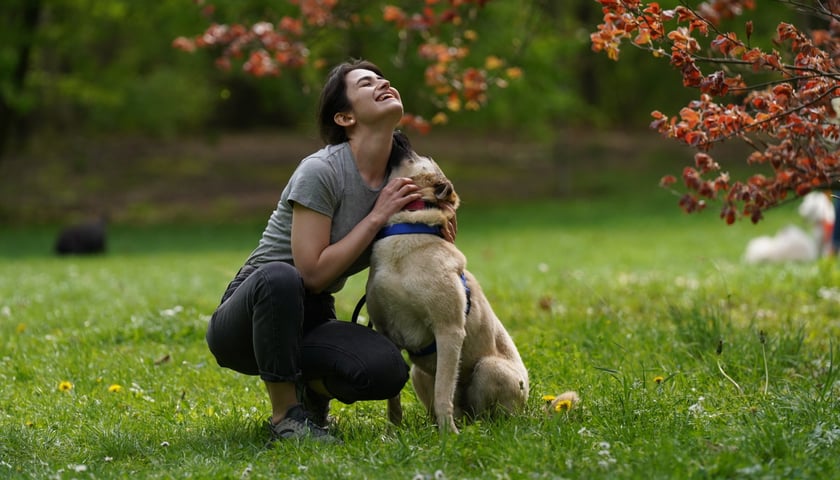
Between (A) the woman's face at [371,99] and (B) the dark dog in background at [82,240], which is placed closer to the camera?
(A) the woman's face at [371,99]

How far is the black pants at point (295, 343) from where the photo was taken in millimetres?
4211

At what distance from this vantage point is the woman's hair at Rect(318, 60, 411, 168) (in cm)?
453

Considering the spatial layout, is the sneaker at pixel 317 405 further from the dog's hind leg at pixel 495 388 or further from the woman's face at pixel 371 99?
the woman's face at pixel 371 99

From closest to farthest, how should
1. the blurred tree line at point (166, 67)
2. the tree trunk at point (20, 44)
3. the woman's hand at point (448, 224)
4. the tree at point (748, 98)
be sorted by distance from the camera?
the tree at point (748, 98) → the woman's hand at point (448, 224) → the blurred tree line at point (166, 67) → the tree trunk at point (20, 44)

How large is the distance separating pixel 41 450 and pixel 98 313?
381 centimetres

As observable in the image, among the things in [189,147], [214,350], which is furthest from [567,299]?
[189,147]

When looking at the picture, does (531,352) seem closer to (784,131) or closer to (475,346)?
(475,346)

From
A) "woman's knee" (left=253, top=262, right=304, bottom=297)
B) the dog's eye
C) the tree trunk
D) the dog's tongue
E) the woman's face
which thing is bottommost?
the tree trunk

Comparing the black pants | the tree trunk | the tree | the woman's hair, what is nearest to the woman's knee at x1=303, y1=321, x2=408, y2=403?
the black pants

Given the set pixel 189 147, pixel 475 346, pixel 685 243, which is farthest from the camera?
pixel 189 147

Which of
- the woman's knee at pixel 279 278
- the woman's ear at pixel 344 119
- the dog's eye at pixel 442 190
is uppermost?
the woman's ear at pixel 344 119

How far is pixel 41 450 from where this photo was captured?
429 cm

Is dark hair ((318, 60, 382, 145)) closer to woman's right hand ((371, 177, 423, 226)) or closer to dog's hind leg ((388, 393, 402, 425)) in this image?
woman's right hand ((371, 177, 423, 226))

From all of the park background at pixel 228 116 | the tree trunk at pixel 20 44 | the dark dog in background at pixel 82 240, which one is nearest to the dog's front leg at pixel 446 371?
the park background at pixel 228 116
